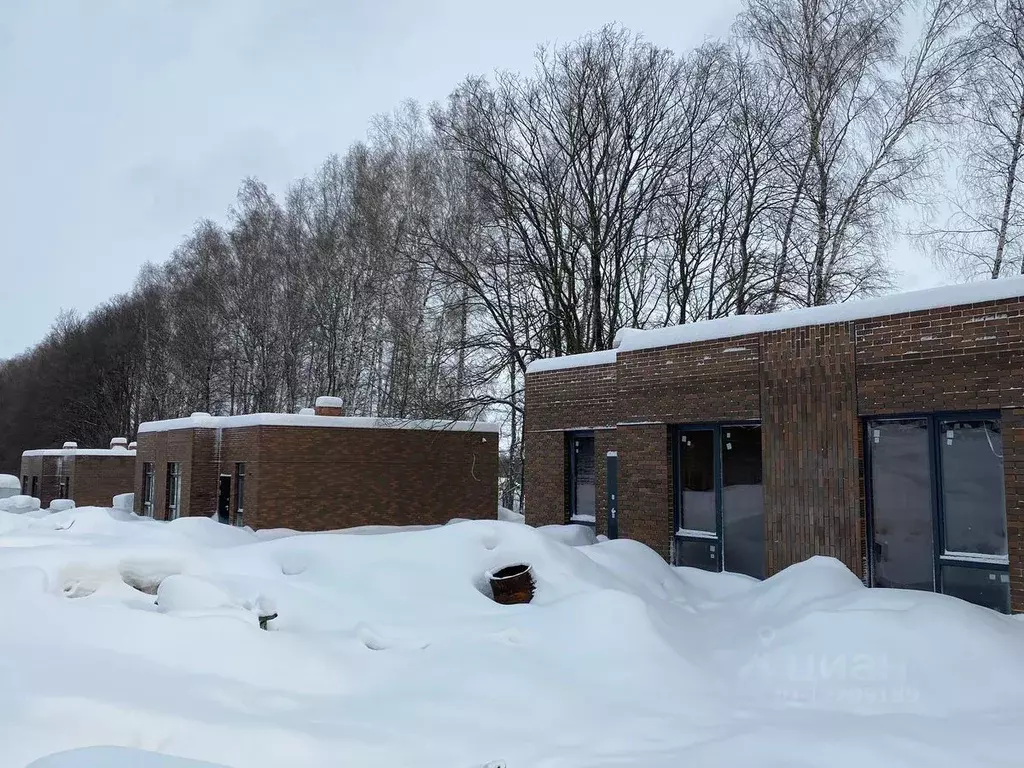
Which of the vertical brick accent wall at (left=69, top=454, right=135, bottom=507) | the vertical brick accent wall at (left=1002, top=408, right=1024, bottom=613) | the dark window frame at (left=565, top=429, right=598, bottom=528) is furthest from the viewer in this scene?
the vertical brick accent wall at (left=69, top=454, right=135, bottom=507)

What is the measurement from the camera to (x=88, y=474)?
40.1 m

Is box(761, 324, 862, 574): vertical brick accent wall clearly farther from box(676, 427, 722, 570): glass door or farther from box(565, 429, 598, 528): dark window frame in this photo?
box(565, 429, 598, 528): dark window frame

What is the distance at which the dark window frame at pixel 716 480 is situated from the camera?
12.3m

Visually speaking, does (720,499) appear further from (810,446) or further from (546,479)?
(546,479)

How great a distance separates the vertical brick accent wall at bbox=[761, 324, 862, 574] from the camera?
10.6 meters

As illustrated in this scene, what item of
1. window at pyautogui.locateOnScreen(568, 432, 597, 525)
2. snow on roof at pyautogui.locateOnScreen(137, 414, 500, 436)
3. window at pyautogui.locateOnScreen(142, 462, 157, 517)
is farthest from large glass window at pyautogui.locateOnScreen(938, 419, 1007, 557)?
window at pyautogui.locateOnScreen(142, 462, 157, 517)

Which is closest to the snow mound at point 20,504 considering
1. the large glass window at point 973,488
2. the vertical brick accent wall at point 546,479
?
the vertical brick accent wall at point 546,479

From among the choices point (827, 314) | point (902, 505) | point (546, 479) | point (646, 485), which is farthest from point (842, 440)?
point (546, 479)

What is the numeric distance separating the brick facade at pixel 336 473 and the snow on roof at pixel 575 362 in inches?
305

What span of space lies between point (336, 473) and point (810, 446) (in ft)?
48.6

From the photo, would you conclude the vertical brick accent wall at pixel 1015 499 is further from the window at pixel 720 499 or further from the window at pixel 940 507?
the window at pixel 720 499

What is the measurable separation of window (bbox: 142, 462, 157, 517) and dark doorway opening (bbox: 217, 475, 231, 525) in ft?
18.1

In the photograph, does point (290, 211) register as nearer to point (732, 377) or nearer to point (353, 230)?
point (353, 230)

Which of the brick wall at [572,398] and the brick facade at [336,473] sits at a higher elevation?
the brick wall at [572,398]
